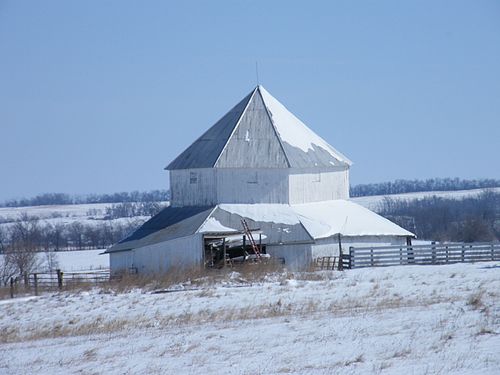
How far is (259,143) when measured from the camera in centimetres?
4453

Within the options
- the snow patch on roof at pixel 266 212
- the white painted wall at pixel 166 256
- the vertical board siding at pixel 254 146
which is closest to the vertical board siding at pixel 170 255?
the white painted wall at pixel 166 256

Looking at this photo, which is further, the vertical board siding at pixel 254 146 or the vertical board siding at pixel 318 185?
the vertical board siding at pixel 318 185

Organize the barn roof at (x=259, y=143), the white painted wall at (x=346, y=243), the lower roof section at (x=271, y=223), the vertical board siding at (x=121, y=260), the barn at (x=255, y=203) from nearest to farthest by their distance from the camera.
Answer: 1. the barn at (x=255, y=203)
2. the lower roof section at (x=271, y=223)
3. the white painted wall at (x=346, y=243)
4. the vertical board siding at (x=121, y=260)
5. the barn roof at (x=259, y=143)

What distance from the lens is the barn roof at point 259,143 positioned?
43.7m

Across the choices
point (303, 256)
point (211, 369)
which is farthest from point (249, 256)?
point (211, 369)

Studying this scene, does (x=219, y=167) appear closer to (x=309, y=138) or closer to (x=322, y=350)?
(x=309, y=138)

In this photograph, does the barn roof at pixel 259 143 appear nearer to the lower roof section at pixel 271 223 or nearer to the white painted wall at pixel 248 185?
the white painted wall at pixel 248 185

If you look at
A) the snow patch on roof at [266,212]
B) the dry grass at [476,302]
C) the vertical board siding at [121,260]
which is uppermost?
the snow patch on roof at [266,212]

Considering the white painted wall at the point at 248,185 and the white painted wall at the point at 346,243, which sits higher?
the white painted wall at the point at 248,185

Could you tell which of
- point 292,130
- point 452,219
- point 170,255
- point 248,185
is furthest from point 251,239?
point 452,219

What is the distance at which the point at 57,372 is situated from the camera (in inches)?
540

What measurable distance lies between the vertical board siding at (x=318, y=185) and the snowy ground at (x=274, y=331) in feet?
55.2

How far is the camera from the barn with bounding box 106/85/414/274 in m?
39.2

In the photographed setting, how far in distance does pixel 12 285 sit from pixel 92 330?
62.0ft
